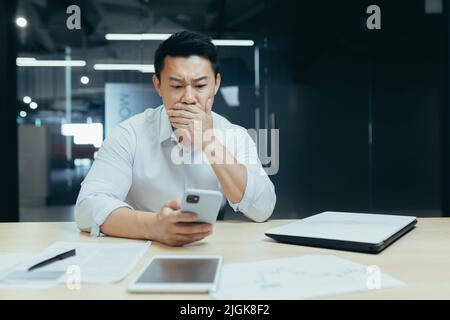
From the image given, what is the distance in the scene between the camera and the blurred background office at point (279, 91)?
128 inches

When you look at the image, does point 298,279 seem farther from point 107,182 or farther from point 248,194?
point 107,182

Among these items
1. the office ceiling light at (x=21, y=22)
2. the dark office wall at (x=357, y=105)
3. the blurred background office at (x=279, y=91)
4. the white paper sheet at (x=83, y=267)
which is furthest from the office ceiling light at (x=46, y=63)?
the white paper sheet at (x=83, y=267)

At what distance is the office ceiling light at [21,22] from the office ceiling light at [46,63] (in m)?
0.25

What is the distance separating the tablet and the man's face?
76 centimetres

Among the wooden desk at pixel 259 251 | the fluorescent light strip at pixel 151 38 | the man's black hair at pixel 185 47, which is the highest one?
the fluorescent light strip at pixel 151 38

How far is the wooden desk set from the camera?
59cm

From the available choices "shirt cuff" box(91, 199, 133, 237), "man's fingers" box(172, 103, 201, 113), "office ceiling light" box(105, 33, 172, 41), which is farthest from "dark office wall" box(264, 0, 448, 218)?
A: "shirt cuff" box(91, 199, 133, 237)

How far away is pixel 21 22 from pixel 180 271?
3.19 meters

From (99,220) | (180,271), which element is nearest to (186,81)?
(99,220)

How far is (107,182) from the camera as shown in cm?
122

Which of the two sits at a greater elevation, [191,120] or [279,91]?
[279,91]

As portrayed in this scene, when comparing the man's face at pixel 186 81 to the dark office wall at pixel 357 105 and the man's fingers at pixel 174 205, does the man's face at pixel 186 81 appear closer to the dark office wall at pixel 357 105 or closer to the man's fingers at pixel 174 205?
the man's fingers at pixel 174 205

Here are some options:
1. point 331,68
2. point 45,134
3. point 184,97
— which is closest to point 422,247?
point 184,97

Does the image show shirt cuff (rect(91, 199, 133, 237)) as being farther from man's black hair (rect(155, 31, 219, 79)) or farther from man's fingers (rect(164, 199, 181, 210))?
man's black hair (rect(155, 31, 219, 79))
